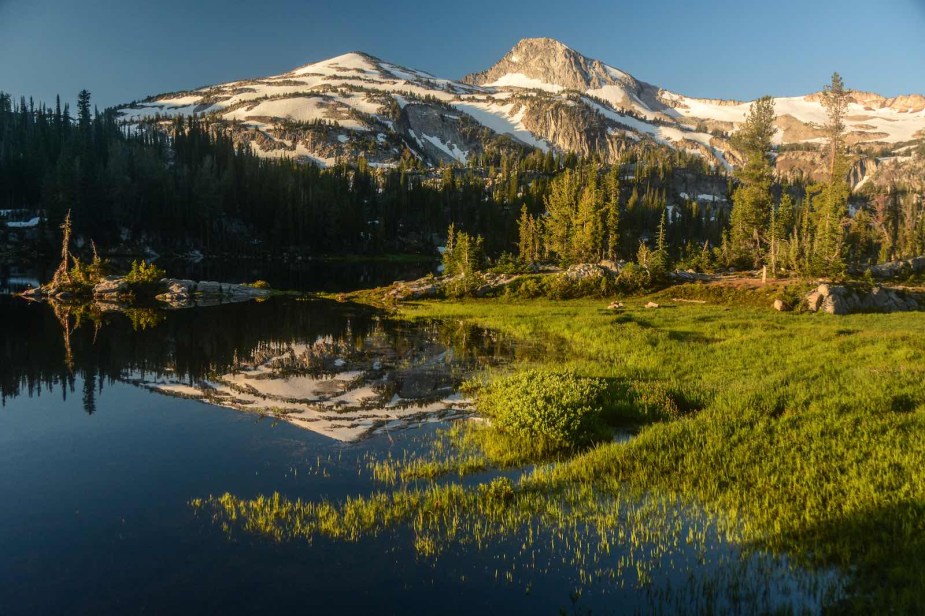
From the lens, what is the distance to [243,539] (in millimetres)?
11352

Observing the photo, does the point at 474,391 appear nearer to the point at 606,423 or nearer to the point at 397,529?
the point at 606,423

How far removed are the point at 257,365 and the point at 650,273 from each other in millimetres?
47960

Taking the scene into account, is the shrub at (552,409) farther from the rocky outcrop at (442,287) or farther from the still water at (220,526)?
the rocky outcrop at (442,287)

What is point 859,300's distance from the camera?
47281 mm

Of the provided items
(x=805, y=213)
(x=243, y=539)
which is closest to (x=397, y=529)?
(x=243, y=539)

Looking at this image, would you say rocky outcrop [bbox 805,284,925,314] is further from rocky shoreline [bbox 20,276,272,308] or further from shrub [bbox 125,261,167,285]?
shrub [bbox 125,261,167,285]

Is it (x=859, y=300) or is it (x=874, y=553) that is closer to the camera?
(x=874, y=553)

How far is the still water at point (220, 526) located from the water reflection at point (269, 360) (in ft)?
0.82

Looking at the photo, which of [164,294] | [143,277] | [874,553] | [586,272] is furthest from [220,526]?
[143,277]

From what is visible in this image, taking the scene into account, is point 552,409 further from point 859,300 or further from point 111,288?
point 111,288

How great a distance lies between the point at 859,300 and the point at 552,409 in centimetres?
4414

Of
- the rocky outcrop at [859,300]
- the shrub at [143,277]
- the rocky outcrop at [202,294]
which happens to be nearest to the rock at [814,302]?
the rocky outcrop at [859,300]

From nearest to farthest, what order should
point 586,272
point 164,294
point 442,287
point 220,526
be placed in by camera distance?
1. point 220,526
2. point 164,294
3. point 586,272
4. point 442,287

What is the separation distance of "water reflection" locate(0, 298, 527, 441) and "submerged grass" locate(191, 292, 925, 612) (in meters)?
6.01
